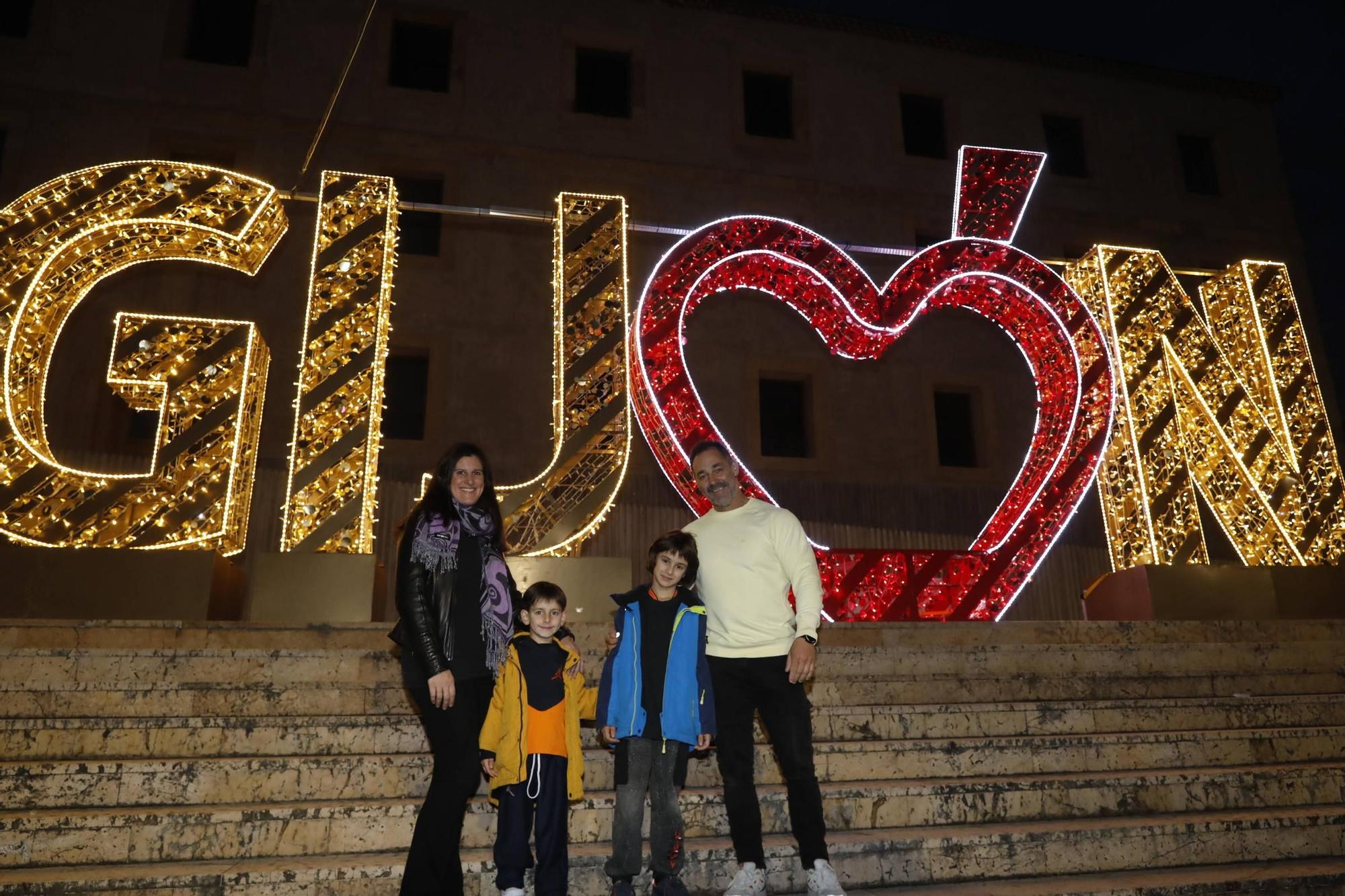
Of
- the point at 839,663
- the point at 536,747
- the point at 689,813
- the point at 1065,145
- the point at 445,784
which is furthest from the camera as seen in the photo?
the point at 1065,145

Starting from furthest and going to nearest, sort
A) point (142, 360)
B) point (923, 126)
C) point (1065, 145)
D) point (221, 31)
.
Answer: point (1065, 145)
point (923, 126)
point (221, 31)
point (142, 360)

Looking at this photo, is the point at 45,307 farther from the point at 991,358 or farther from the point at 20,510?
the point at 991,358

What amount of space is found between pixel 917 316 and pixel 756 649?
4290 millimetres

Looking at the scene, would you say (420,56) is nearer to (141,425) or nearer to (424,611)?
(141,425)

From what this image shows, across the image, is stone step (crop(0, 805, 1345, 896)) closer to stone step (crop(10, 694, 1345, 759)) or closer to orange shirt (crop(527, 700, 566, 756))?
orange shirt (crop(527, 700, 566, 756))

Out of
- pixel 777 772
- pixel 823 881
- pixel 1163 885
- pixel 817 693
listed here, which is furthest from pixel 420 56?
pixel 1163 885

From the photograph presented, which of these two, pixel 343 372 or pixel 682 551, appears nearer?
pixel 682 551

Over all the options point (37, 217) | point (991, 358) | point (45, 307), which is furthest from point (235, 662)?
point (991, 358)

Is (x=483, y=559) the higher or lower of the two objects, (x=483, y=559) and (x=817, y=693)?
the higher

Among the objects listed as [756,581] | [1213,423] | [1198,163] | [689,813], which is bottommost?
[689,813]

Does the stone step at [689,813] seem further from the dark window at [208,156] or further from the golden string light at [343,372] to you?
the dark window at [208,156]

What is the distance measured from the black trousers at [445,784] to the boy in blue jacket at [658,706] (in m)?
0.52

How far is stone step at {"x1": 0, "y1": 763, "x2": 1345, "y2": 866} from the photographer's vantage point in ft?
11.3

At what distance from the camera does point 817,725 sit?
4.55 meters
